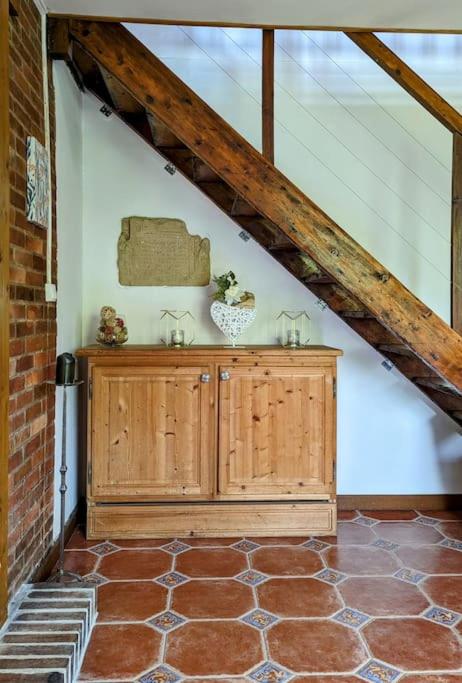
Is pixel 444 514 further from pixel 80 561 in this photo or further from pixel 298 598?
pixel 80 561

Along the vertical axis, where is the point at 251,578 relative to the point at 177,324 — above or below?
below

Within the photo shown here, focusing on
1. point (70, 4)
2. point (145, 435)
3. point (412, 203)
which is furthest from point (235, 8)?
point (145, 435)

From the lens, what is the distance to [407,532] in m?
3.15

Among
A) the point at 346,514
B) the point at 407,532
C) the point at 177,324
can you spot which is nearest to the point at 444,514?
the point at 407,532

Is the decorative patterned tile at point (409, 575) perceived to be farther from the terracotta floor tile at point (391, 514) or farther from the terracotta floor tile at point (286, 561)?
the terracotta floor tile at point (391, 514)

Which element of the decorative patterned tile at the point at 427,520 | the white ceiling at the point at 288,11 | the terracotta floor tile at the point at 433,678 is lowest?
the decorative patterned tile at the point at 427,520

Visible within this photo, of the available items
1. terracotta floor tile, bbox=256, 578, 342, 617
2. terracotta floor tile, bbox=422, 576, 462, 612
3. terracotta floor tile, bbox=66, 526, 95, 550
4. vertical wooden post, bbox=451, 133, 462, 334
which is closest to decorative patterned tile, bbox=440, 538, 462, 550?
terracotta floor tile, bbox=422, 576, 462, 612

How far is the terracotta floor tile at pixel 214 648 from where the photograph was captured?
1.90m

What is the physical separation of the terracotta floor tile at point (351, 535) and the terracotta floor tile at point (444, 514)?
54cm

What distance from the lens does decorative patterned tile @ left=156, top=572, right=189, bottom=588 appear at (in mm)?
2512

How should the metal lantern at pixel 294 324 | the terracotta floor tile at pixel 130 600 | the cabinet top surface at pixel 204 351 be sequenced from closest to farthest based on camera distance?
the terracotta floor tile at pixel 130 600, the cabinet top surface at pixel 204 351, the metal lantern at pixel 294 324

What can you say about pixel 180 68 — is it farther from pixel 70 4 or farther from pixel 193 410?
pixel 193 410

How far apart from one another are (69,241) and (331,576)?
229 centimetres

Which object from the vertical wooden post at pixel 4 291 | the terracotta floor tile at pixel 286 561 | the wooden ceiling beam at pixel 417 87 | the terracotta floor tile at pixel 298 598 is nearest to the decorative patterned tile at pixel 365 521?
the terracotta floor tile at pixel 286 561
